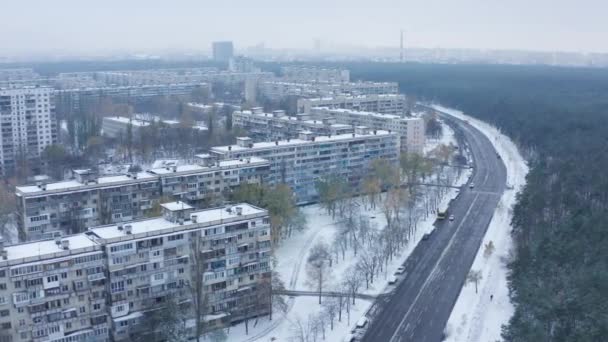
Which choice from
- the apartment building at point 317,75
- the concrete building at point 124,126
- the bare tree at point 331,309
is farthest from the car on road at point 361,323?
the apartment building at point 317,75

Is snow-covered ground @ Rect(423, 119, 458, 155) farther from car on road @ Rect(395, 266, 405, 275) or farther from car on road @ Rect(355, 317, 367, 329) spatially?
car on road @ Rect(355, 317, 367, 329)

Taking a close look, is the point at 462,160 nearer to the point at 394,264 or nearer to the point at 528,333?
the point at 394,264

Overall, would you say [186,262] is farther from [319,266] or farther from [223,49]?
[223,49]

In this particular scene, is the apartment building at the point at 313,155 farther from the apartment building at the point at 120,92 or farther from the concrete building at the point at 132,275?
the apartment building at the point at 120,92

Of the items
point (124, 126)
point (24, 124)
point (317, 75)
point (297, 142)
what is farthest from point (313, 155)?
point (317, 75)

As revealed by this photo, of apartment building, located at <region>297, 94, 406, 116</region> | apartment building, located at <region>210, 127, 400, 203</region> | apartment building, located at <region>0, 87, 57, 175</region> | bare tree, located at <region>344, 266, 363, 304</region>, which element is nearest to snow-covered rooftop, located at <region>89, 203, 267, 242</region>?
bare tree, located at <region>344, 266, 363, 304</region>
